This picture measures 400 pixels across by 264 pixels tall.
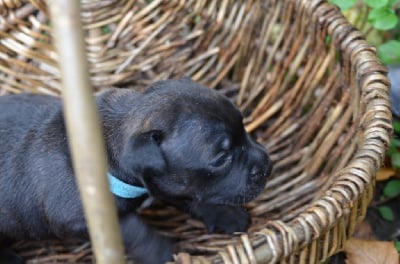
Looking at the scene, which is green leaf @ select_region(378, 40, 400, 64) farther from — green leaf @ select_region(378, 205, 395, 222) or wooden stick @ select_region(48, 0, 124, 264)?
wooden stick @ select_region(48, 0, 124, 264)

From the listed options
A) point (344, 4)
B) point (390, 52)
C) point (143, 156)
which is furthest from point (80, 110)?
point (390, 52)

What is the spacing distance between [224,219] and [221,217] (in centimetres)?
2

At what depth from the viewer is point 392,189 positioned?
2746mm

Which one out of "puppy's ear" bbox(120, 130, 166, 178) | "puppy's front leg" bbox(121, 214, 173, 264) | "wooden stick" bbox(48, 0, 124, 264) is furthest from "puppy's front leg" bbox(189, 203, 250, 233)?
"wooden stick" bbox(48, 0, 124, 264)

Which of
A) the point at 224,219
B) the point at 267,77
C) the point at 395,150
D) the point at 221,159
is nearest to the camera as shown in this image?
the point at 221,159

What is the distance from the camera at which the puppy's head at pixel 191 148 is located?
6.23 ft

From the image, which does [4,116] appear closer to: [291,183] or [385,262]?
[291,183]

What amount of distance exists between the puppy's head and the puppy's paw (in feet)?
1.03

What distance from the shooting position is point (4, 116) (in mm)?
2299

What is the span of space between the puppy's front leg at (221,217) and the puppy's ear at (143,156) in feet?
1.77

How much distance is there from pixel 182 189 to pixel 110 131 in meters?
0.31

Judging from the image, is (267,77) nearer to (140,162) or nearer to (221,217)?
(221,217)

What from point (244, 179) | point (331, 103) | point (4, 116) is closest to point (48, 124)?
point (4, 116)

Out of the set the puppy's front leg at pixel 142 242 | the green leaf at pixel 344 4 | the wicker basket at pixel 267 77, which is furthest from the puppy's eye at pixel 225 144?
the green leaf at pixel 344 4
